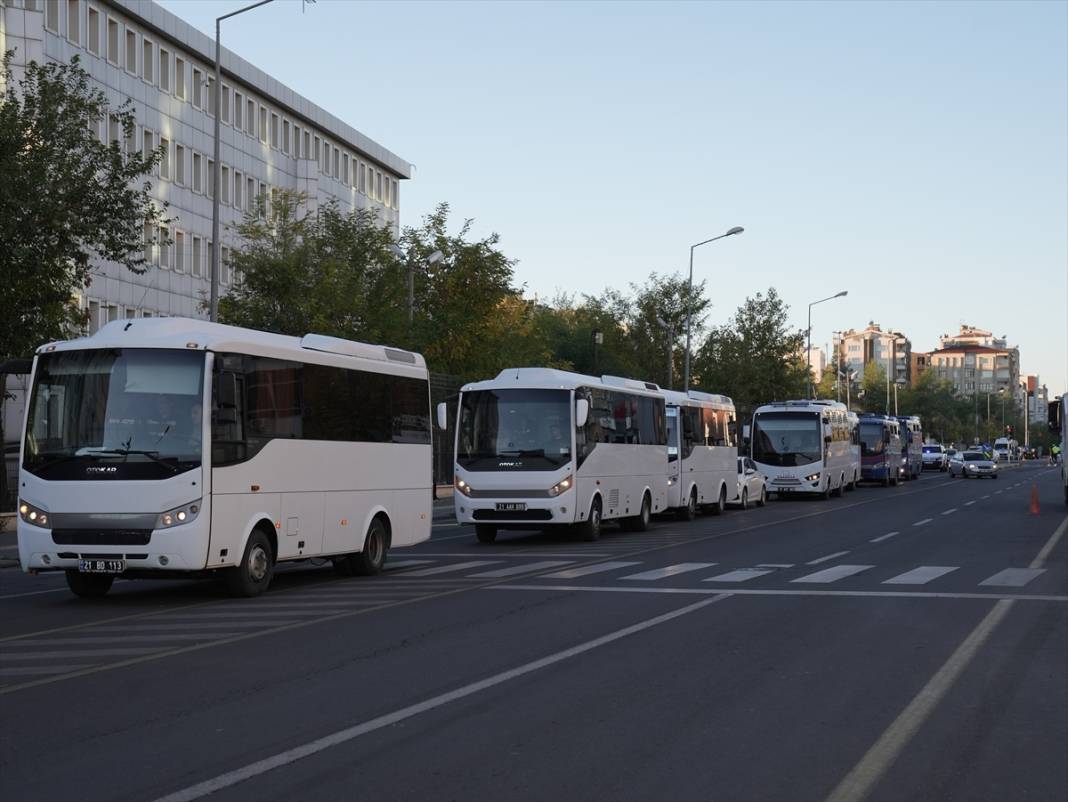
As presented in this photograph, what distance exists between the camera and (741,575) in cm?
1988

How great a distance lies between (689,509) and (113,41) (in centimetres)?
3811

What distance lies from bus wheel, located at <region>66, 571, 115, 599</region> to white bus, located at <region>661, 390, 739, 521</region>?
20.6m

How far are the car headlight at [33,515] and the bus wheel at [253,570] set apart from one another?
205cm

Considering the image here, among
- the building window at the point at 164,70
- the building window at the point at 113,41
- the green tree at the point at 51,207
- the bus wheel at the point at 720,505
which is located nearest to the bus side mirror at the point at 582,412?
the green tree at the point at 51,207

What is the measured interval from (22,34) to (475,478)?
3855cm

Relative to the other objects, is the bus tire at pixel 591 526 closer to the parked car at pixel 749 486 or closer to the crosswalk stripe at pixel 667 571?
the crosswalk stripe at pixel 667 571

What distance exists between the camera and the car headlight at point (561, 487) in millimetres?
27203


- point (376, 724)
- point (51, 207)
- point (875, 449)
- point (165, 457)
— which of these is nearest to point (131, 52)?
point (51, 207)

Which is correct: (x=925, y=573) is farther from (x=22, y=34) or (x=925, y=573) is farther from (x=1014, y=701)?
(x=22, y=34)

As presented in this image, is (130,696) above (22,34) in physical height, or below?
below

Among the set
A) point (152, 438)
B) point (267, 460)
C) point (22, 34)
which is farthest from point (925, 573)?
point (22, 34)

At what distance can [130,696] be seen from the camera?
9945mm

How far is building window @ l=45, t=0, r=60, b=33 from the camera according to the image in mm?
58219

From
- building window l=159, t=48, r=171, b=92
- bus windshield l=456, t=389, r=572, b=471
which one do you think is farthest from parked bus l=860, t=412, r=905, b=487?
bus windshield l=456, t=389, r=572, b=471
